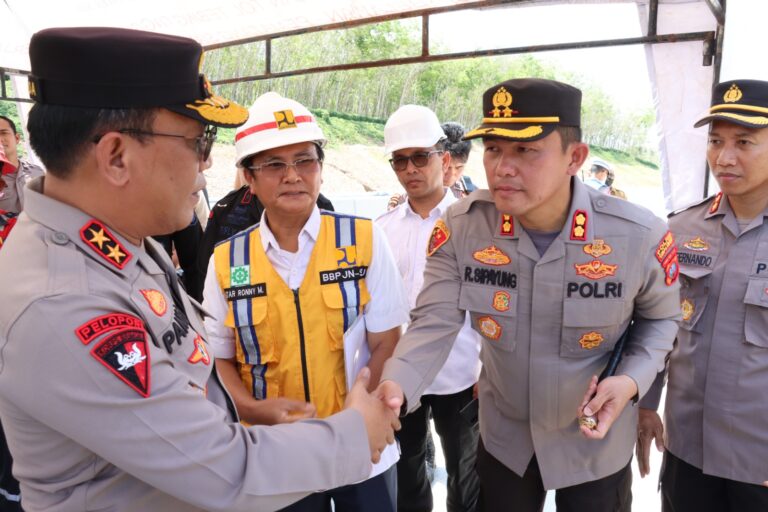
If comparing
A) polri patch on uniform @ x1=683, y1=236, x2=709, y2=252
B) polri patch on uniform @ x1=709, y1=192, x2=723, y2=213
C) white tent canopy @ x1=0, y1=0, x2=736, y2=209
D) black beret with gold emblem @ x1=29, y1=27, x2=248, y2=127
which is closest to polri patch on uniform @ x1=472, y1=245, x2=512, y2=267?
polri patch on uniform @ x1=683, y1=236, x2=709, y2=252

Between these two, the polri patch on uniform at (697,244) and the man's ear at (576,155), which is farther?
the polri patch on uniform at (697,244)

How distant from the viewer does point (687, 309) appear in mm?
2105

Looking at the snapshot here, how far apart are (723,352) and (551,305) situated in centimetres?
71

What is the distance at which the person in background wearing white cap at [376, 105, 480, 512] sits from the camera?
2.74 m

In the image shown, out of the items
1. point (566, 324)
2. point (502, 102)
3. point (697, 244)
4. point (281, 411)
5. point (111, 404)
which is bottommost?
point (281, 411)

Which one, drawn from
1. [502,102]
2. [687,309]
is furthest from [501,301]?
[687,309]

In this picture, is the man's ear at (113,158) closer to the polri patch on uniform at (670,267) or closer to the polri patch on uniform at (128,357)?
the polri patch on uniform at (128,357)

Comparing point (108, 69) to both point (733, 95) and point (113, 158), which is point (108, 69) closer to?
point (113, 158)

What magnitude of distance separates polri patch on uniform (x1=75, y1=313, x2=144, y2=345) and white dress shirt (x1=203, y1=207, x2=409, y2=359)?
90 cm

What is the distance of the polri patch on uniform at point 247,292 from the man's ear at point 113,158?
0.83 metres

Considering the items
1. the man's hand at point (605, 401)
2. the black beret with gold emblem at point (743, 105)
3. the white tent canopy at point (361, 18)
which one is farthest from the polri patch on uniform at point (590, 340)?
the white tent canopy at point (361, 18)

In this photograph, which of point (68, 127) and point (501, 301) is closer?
point (68, 127)

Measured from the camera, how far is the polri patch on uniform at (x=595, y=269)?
1826 millimetres

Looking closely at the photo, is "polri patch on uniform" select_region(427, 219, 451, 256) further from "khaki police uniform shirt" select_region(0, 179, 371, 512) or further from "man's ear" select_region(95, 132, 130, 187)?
"man's ear" select_region(95, 132, 130, 187)
